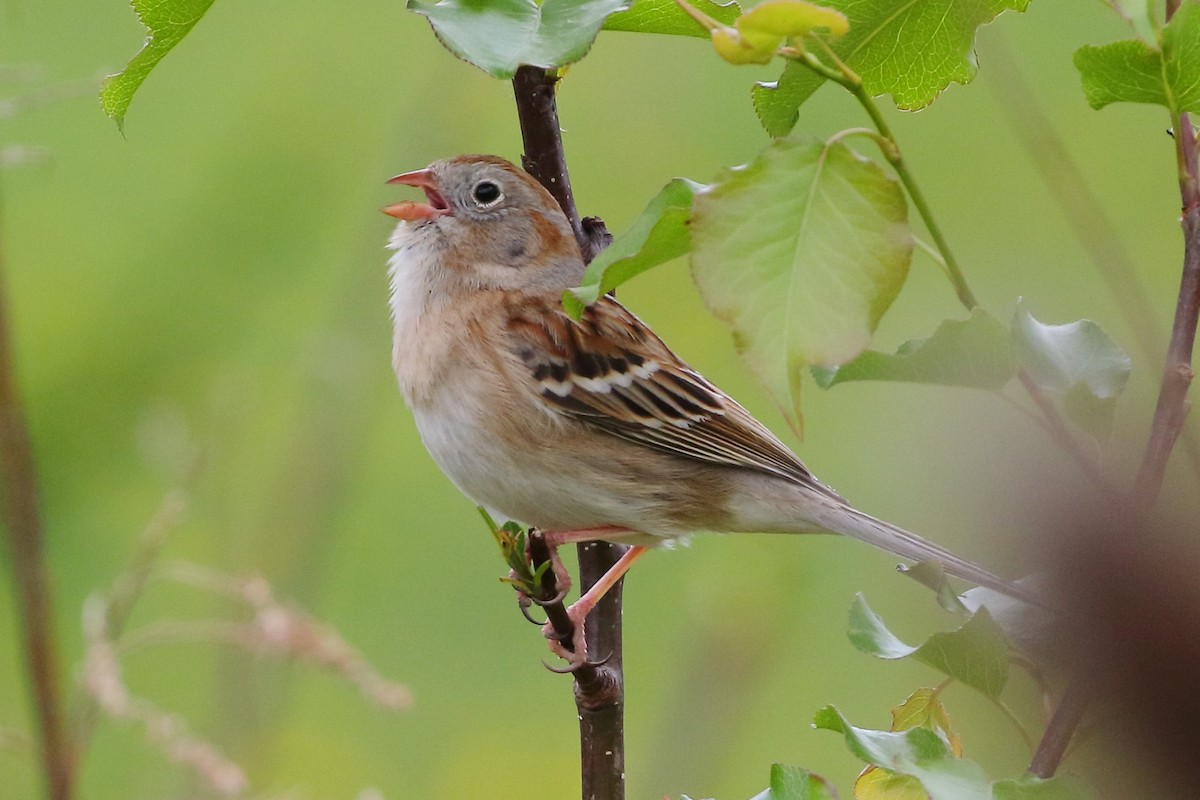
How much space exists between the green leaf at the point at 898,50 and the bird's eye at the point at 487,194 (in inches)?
39.4

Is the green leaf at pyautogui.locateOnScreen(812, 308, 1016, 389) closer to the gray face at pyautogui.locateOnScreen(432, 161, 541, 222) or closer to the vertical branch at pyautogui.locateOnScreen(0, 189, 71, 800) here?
the vertical branch at pyautogui.locateOnScreen(0, 189, 71, 800)

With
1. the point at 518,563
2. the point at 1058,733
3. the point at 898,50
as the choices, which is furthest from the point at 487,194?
the point at 1058,733

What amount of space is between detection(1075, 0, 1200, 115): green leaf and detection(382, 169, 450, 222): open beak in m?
1.13

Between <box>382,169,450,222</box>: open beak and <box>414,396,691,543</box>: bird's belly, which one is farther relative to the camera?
<box>382,169,450,222</box>: open beak

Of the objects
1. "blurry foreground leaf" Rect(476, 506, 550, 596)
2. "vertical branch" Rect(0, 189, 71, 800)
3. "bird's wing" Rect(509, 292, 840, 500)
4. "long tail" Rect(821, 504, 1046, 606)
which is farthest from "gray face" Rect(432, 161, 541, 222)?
"blurry foreground leaf" Rect(476, 506, 550, 596)

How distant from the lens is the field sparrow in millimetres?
1643

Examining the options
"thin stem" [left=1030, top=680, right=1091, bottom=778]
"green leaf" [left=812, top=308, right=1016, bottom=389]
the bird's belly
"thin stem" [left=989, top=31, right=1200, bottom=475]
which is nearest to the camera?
"thin stem" [left=1030, top=680, right=1091, bottom=778]

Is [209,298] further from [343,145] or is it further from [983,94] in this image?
[983,94]

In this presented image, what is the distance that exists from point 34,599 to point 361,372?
1.02 metres

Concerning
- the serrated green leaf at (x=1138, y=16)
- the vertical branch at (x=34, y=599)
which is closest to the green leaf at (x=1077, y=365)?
the serrated green leaf at (x=1138, y=16)

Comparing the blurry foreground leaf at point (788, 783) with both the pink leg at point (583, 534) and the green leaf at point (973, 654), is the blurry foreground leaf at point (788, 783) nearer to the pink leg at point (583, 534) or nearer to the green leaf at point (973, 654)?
the green leaf at point (973, 654)

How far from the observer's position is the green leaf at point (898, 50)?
2.67 ft

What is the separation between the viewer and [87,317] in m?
4.34

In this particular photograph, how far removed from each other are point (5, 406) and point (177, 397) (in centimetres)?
226
